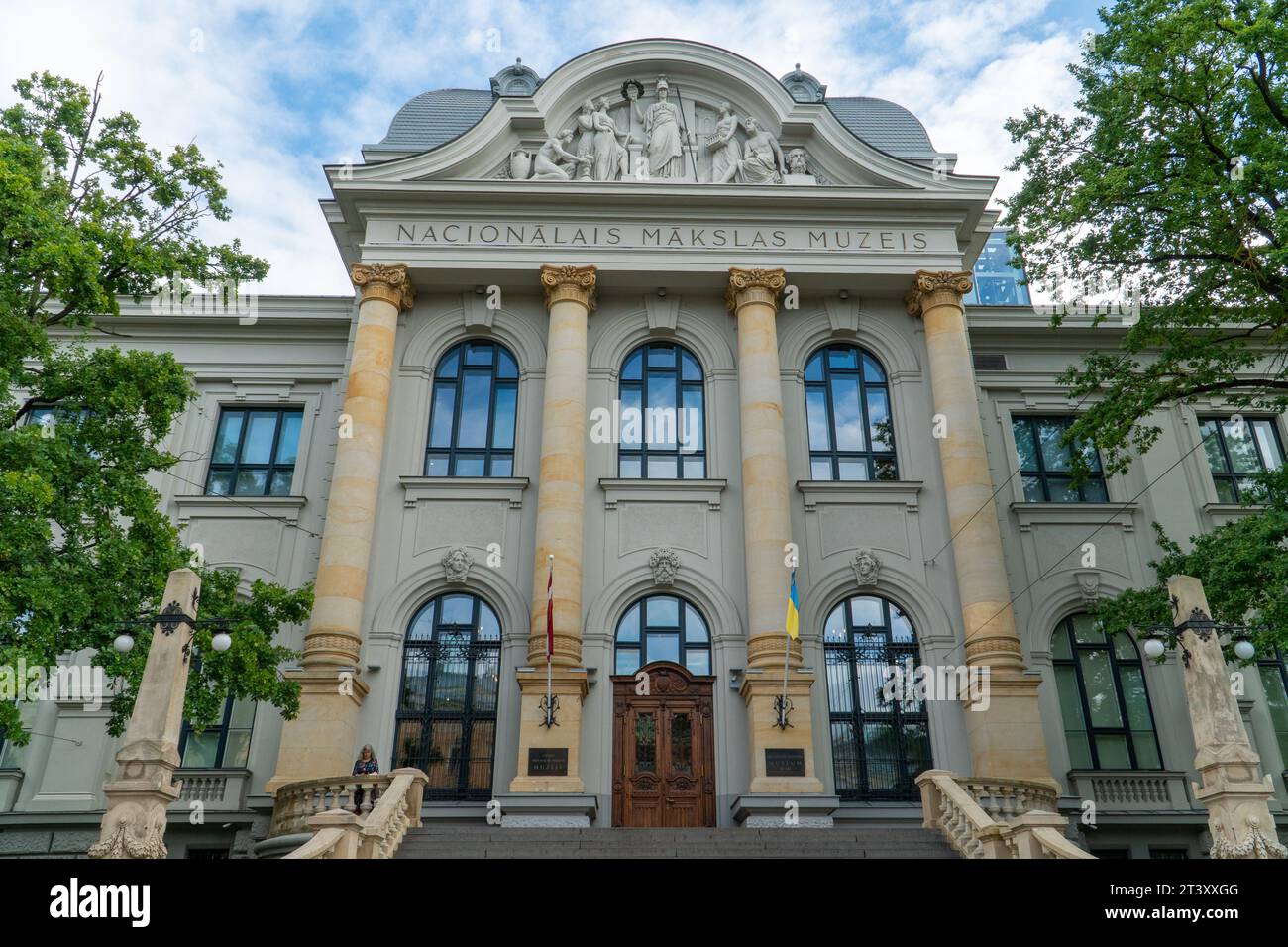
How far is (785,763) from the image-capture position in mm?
17391

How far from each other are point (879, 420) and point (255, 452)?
46.5 feet

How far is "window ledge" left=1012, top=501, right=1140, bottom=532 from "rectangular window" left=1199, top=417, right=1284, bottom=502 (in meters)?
2.83

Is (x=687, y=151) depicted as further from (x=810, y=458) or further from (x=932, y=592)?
(x=932, y=592)

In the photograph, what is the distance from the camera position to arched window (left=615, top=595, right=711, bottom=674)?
19.2m

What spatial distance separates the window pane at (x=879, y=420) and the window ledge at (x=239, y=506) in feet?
40.9

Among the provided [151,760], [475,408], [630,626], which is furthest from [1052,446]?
[151,760]

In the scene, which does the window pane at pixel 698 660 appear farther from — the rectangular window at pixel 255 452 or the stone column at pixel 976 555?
the rectangular window at pixel 255 452

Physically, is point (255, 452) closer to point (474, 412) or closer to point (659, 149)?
point (474, 412)

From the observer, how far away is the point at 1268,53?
15.0 meters

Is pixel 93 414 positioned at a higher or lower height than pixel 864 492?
lower

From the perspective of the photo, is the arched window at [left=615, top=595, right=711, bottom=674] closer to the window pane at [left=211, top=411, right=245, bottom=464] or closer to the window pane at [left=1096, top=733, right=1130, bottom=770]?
the window pane at [left=1096, top=733, right=1130, bottom=770]

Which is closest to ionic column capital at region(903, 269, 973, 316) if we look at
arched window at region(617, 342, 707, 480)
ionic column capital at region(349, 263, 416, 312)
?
arched window at region(617, 342, 707, 480)

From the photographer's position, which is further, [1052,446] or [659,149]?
[1052,446]

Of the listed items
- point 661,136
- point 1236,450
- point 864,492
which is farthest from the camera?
point 1236,450
